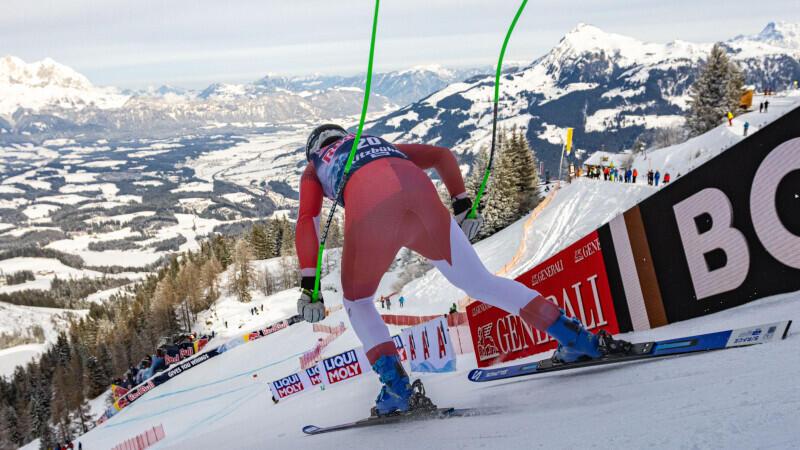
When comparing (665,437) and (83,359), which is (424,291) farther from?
(83,359)

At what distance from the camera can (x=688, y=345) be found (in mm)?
2709

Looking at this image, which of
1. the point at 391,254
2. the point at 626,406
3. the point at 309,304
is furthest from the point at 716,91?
the point at 626,406

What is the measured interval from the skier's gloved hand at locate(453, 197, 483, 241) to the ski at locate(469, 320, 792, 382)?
1231 millimetres

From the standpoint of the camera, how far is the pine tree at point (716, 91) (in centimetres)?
3228

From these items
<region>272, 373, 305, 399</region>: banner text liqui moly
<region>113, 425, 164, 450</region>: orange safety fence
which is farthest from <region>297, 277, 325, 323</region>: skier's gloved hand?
<region>113, 425, 164, 450</region>: orange safety fence

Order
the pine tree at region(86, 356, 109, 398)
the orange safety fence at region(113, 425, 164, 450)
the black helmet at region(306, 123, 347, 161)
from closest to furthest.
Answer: the black helmet at region(306, 123, 347, 161) → the orange safety fence at region(113, 425, 164, 450) → the pine tree at region(86, 356, 109, 398)

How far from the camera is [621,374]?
2.69m

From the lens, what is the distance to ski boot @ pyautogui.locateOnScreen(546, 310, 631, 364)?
309 centimetres

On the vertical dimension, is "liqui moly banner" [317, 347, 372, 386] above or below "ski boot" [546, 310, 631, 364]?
below

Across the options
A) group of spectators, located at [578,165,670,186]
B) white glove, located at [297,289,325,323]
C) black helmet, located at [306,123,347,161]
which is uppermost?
black helmet, located at [306,123,347,161]

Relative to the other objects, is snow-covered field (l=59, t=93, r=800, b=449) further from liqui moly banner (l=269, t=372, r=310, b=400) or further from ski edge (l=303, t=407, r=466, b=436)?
liqui moly banner (l=269, t=372, r=310, b=400)

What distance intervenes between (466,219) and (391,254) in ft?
3.56

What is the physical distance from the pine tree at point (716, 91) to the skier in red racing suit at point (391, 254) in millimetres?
37180

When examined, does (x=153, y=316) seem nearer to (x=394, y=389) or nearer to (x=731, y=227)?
(x=394, y=389)
